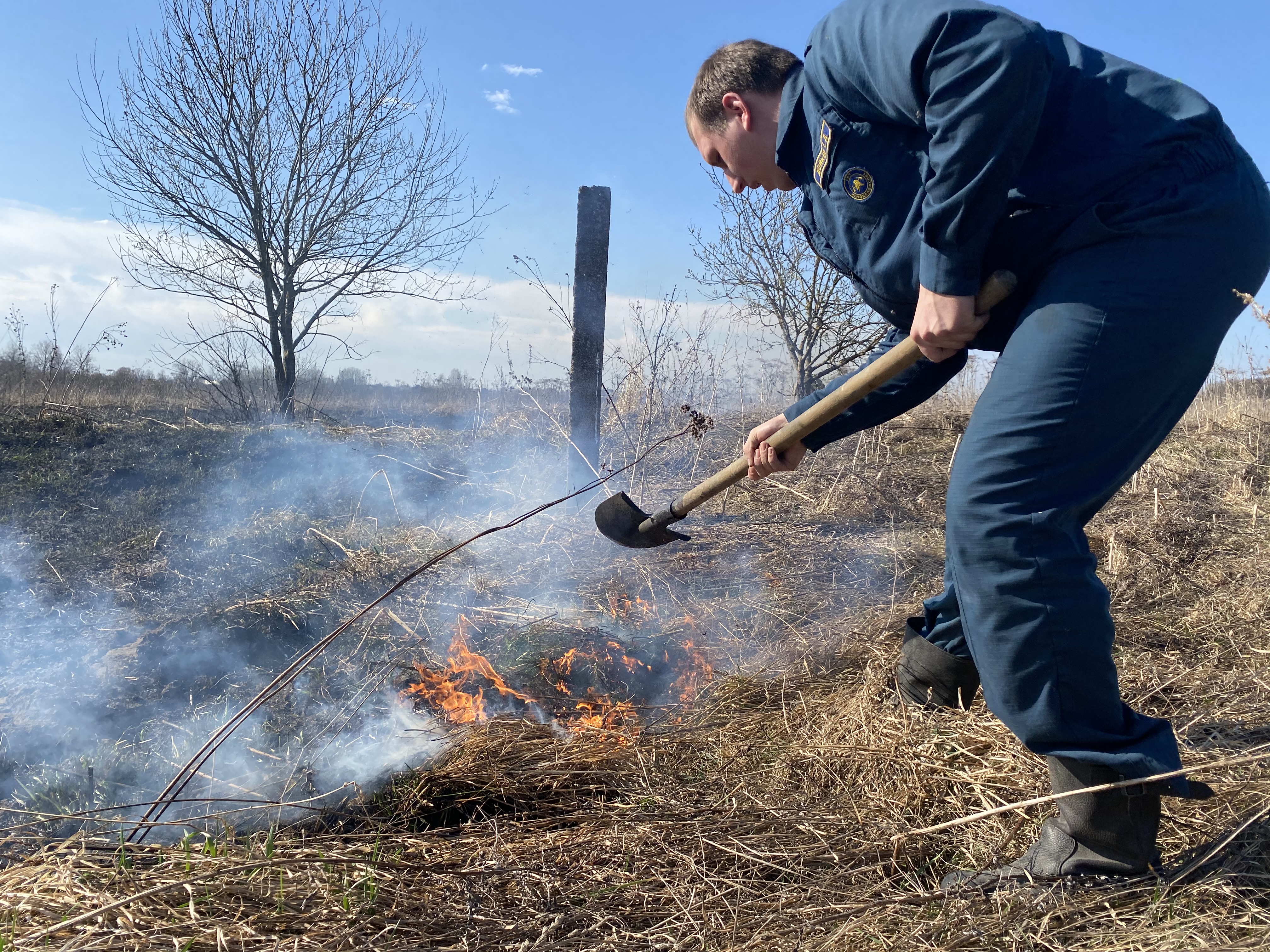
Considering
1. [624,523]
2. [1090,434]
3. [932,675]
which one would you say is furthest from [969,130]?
[624,523]

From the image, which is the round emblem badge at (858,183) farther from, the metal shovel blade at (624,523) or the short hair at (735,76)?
the metal shovel blade at (624,523)

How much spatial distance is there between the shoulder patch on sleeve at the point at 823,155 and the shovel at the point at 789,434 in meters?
0.47

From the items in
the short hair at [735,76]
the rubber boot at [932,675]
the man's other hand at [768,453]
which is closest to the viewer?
the short hair at [735,76]

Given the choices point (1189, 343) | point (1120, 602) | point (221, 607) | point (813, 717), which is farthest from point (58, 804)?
point (1120, 602)

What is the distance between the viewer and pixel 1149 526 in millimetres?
4520

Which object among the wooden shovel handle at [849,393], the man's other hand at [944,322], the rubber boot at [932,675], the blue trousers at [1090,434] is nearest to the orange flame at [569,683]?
the wooden shovel handle at [849,393]

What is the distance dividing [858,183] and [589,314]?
3518 mm

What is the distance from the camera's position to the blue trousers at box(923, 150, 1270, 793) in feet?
4.97

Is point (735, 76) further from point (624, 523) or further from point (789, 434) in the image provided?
point (624, 523)

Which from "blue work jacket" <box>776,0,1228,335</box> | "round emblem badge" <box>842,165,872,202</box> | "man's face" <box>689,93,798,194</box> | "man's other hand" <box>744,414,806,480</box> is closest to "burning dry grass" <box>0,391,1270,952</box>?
"man's other hand" <box>744,414,806,480</box>

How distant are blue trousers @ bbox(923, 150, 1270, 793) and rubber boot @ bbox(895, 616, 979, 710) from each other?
2.36ft

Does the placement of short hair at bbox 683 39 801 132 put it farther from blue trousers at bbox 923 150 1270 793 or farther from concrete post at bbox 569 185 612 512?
concrete post at bbox 569 185 612 512

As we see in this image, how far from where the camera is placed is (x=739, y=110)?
210 centimetres

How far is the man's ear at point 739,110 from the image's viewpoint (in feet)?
6.82
